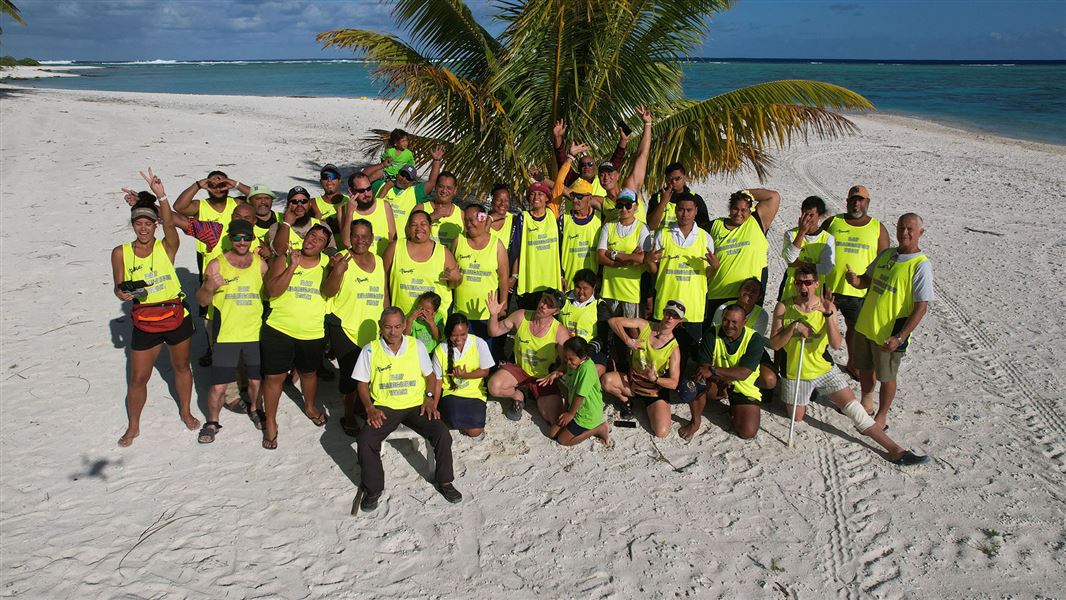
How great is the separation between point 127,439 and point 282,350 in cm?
167

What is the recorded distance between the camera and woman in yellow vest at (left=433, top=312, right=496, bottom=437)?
598 centimetres

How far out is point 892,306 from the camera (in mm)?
5852

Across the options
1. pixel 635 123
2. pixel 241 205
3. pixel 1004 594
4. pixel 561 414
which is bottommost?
pixel 1004 594

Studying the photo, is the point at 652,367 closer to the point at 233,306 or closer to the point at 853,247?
the point at 853,247

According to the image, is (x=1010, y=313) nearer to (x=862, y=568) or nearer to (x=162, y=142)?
(x=862, y=568)

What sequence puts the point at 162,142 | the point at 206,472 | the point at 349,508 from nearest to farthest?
the point at 349,508
the point at 206,472
the point at 162,142

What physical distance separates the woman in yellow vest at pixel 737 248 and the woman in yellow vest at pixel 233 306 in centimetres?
430

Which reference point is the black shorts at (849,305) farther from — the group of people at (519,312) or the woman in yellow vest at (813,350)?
the woman in yellow vest at (813,350)

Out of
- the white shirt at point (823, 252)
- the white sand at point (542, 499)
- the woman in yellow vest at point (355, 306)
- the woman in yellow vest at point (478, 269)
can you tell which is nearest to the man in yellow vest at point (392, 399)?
the white sand at point (542, 499)

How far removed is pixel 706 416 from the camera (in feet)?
21.2

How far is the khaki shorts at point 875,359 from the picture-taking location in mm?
5898

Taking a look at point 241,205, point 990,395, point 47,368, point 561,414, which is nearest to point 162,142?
point 47,368

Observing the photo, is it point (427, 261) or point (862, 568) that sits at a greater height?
point (427, 261)

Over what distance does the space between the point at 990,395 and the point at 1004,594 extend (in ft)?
10.0
